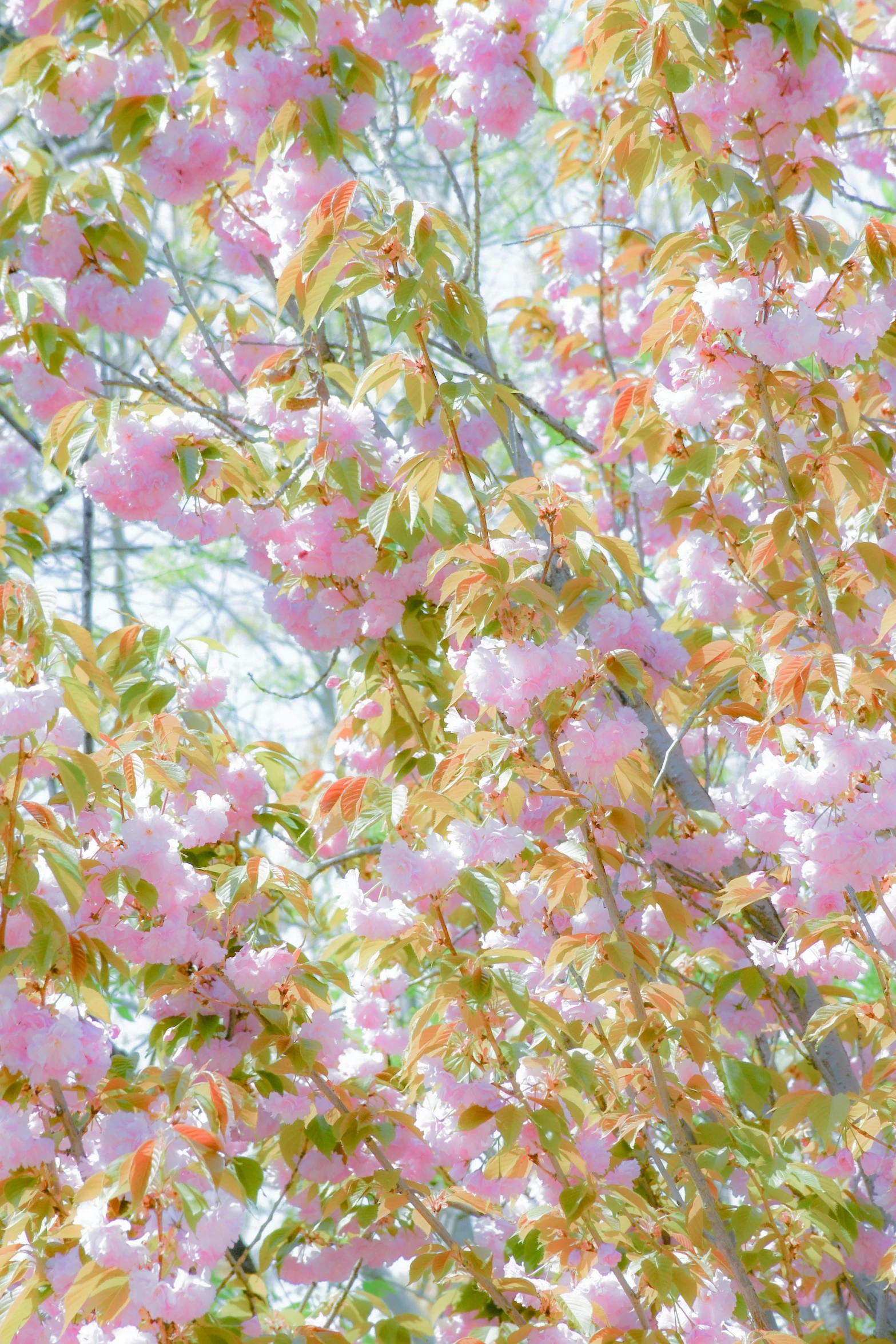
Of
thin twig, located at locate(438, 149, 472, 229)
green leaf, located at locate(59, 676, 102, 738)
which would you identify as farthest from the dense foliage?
thin twig, located at locate(438, 149, 472, 229)

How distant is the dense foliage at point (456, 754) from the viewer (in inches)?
61.1

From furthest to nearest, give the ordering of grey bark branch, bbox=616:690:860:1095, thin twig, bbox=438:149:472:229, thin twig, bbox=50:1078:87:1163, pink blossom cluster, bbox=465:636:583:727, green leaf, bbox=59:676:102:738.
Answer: thin twig, bbox=438:149:472:229 < grey bark branch, bbox=616:690:860:1095 < thin twig, bbox=50:1078:87:1163 < green leaf, bbox=59:676:102:738 < pink blossom cluster, bbox=465:636:583:727

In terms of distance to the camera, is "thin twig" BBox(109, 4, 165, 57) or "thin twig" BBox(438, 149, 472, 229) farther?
"thin twig" BBox(438, 149, 472, 229)

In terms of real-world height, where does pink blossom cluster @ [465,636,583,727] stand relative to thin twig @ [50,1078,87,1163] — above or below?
above

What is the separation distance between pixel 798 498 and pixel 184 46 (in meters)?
1.79

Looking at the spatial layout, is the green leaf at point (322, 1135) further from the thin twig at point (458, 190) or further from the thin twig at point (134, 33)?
the thin twig at point (134, 33)

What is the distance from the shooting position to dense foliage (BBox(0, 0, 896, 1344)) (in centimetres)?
155

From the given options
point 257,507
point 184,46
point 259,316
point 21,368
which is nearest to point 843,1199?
point 257,507

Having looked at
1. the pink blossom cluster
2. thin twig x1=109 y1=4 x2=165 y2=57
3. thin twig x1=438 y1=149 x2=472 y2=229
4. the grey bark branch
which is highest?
thin twig x1=109 y1=4 x2=165 y2=57

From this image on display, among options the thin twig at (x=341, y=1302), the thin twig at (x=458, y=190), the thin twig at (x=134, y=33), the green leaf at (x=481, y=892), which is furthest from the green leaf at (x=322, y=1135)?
the thin twig at (x=134, y=33)

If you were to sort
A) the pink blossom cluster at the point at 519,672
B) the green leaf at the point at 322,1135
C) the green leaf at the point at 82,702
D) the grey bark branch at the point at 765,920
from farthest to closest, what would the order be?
the grey bark branch at the point at 765,920 < the green leaf at the point at 322,1135 < the green leaf at the point at 82,702 < the pink blossom cluster at the point at 519,672

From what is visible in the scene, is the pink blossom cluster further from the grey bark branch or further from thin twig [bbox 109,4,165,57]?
thin twig [bbox 109,4,165,57]

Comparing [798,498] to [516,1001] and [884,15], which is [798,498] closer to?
[516,1001]

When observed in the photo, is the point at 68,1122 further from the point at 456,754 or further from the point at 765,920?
the point at 765,920
